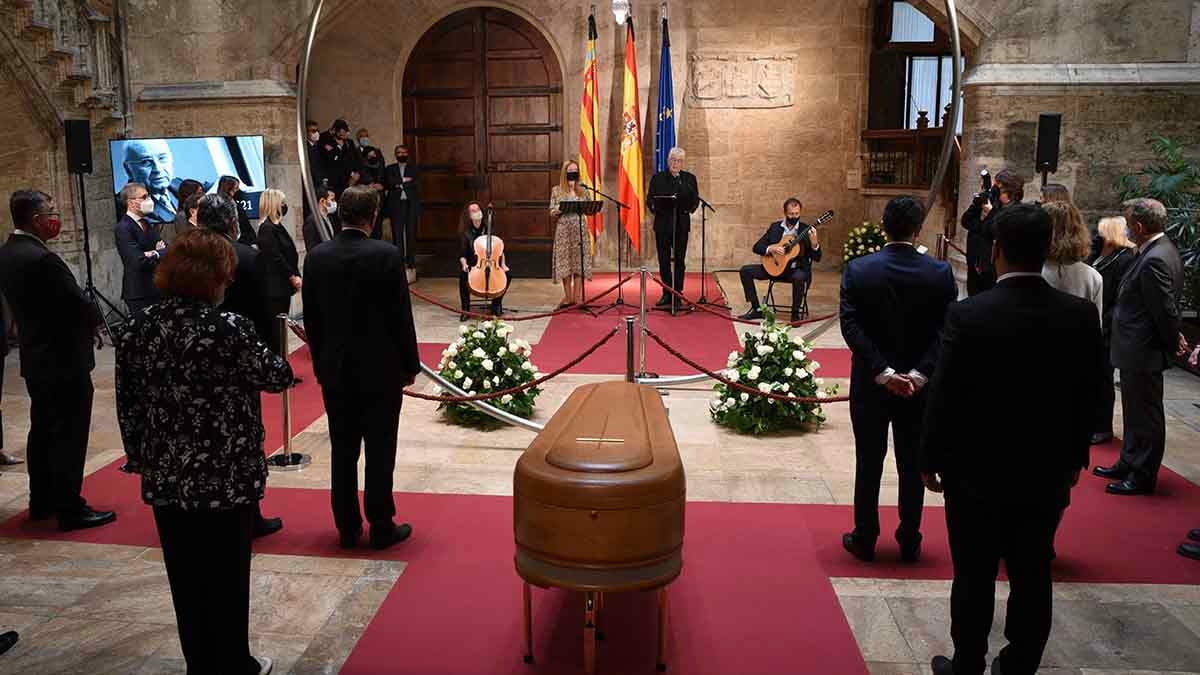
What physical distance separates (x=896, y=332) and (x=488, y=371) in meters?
3.20

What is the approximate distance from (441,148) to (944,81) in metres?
6.87

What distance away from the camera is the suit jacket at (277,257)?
23.1ft

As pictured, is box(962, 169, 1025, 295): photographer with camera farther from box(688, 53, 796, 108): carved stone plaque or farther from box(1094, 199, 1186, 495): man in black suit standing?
box(688, 53, 796, 108): carved stone plaque

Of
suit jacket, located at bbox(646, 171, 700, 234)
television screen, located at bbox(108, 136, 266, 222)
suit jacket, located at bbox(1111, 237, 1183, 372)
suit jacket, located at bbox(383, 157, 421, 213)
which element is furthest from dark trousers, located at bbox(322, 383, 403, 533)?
suit jacket, located at bbox(383, 157, 421, 213)

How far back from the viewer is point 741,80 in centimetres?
1355

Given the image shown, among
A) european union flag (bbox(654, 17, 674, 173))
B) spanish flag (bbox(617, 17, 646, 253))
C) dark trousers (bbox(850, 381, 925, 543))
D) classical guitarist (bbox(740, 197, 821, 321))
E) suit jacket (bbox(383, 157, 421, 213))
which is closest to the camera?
dark trousers (bbox(850, 381, 925, 543))

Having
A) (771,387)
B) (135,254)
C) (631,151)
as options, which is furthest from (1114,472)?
(631,151)

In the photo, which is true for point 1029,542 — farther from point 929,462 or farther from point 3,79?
point 3,79

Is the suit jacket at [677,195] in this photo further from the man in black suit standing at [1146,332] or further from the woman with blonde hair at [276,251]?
the man in black suit standing at [1146,332]

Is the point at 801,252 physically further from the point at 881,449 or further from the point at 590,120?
the point at 881,449

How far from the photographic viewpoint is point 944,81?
1332 cm

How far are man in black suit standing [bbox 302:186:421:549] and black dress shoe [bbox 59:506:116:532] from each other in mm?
1326

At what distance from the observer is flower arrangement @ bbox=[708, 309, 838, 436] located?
636cm

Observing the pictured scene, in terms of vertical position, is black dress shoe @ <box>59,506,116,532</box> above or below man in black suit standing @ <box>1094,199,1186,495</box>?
below
